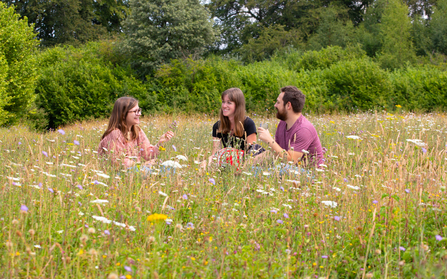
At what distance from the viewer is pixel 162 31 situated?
16.7 meters

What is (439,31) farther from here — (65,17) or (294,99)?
(294,99)

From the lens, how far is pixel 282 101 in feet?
14.5

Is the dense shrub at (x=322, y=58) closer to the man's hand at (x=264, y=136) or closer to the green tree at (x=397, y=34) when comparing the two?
the green tree at (x=397, y=34)

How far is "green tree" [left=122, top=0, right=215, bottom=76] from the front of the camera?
54.1 ft

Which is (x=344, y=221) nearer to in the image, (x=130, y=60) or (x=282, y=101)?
(x=282, y=101)

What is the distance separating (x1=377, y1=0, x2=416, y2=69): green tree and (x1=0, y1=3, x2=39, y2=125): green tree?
66.6 ft

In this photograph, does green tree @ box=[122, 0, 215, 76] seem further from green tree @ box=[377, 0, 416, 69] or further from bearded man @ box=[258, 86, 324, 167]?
green tree @ box=[377, 0, 416, 69]

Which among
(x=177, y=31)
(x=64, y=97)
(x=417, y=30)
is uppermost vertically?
(x=417, y=30)

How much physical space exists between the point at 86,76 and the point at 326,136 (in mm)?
12578

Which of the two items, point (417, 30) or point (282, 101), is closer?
point (282, 101)

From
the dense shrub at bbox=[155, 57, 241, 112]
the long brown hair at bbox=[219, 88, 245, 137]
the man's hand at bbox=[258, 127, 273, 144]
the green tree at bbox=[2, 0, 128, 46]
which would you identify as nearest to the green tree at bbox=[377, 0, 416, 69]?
the dense shrub at bbox=[155, 57, 241, 112]

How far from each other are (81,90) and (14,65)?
180 inches

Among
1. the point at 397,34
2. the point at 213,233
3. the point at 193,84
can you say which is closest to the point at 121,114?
the point at 213,233

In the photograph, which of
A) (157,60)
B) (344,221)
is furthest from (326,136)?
(157,60)
